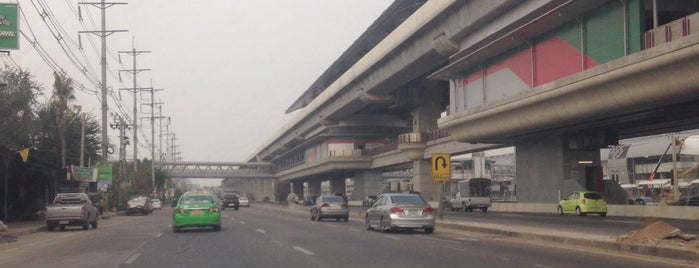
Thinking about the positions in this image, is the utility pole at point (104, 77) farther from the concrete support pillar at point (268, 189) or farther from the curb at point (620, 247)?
the concrete support pillar at point (268, 189)

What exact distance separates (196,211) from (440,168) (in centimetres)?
1200

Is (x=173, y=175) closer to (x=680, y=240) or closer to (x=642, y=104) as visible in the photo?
(x=642, y=104)

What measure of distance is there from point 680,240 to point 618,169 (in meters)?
79.4

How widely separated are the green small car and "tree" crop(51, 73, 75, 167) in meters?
22.4

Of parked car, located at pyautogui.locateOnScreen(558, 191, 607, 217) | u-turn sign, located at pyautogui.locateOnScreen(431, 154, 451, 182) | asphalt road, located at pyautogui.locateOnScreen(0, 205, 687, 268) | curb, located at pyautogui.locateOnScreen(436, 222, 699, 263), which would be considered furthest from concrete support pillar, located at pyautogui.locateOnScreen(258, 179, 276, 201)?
curb, located at pyautogui.locateOnScreen(436, 222, 699, 263)

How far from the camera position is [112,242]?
23.7m

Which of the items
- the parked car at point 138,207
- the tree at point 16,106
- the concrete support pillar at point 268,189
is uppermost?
the tree at point 16,106

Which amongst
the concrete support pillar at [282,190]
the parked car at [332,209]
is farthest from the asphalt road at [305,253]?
the concrete support pillar at [282,190]

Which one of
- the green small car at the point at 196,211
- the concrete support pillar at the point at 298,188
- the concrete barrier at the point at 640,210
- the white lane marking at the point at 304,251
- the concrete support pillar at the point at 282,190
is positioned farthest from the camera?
the concrete support pillar at the point at 282,190

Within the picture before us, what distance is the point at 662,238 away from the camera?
1814cm

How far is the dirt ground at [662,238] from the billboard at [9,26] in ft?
69.1

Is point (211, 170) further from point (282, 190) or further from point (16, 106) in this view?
point (16, 106)

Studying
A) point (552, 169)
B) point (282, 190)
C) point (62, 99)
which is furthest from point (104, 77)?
point (282, 190)

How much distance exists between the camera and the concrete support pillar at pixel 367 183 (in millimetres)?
96625
